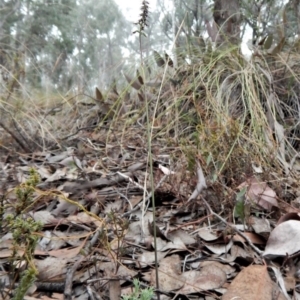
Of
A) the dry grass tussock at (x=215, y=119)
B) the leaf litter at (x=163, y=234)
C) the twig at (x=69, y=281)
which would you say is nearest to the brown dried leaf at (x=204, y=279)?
the leaf litter at (x=163, y=234)

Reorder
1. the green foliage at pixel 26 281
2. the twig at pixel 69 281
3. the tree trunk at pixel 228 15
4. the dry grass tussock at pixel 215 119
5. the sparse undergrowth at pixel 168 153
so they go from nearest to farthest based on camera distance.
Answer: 1. the green foliage at pixel 26 281
2. the twig at pixel 69 281
3. the sparse undergrowth at pixel 168 153
4. the dry grass tussock at pixel 215 119
5. the tree trunk at pixel 228 15

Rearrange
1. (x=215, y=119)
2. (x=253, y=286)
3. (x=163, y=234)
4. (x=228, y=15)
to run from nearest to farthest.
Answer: (x=253, y=286) → (x=163, y=234) → (x=215, y=119) → (x=228, y=15)

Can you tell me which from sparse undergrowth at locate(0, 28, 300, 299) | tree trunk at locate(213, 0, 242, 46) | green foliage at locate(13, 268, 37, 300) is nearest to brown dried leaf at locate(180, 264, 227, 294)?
sparse undergrowth at locate(0, 28, 300, 299)

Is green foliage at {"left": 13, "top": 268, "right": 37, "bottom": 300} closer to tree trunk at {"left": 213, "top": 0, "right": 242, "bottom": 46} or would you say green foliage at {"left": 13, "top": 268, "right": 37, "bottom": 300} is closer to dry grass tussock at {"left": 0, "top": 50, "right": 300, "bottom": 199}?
dry grass tussock at {"left": 0, "top": 50, "right": 300, "bottom": 199}

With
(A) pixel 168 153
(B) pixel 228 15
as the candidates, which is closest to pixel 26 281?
Result: (A) pixel 168 153

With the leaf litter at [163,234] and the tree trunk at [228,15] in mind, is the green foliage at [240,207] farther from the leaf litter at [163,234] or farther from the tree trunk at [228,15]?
the tree trunk at [228,15]

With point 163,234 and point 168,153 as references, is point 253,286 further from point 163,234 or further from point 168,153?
point 168,153

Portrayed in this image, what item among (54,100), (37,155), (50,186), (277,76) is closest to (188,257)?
(50,186)

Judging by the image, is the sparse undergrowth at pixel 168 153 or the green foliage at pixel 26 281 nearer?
the green foliage at pixel 26 281

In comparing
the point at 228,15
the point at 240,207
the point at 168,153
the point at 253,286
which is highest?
the point at 228,15

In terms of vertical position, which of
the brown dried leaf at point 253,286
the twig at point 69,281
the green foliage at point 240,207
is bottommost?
the brown dried leaf at point 253,286

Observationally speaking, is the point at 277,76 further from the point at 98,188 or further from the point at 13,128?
the point at 13,128

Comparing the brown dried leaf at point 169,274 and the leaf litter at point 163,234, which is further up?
the leaf litter at point 163,234

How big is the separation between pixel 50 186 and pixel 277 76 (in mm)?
1202
